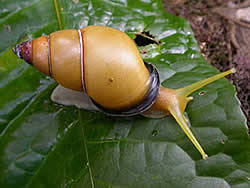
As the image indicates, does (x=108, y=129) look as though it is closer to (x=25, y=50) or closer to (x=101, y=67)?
(x=101, y=67)

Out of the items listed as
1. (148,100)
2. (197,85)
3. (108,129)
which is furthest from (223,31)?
(108,129)

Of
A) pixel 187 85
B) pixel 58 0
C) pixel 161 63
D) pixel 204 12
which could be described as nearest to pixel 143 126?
pixel 187 85

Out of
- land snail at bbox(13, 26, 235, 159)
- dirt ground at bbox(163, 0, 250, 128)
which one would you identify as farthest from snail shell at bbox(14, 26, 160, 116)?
dirt ground at bbox(163, 0, 250, 128)

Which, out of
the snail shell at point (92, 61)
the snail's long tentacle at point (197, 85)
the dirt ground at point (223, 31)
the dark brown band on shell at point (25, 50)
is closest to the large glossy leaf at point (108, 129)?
the snail's long tentacle at point (197, 85)

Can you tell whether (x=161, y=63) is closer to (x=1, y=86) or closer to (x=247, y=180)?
(x=247, y=180)

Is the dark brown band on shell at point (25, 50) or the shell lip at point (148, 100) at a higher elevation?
the dark brown band on shell at point (25, 50)

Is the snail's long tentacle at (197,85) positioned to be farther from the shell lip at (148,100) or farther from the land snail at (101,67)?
the shell lip at (148,100)

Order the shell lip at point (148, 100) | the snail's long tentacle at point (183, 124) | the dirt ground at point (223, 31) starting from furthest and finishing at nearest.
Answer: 1. the dirt ground at point (223, 31)
2. the shell lip at point (148, 100)
3. the snail's long tentacle at point (183, 124)

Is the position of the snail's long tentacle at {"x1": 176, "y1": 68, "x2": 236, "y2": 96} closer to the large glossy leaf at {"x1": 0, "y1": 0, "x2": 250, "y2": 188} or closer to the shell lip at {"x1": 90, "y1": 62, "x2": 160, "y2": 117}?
the large glossy leaf at {"x1": 0, "y1": 0, "x2": 250, "y2": 188}
